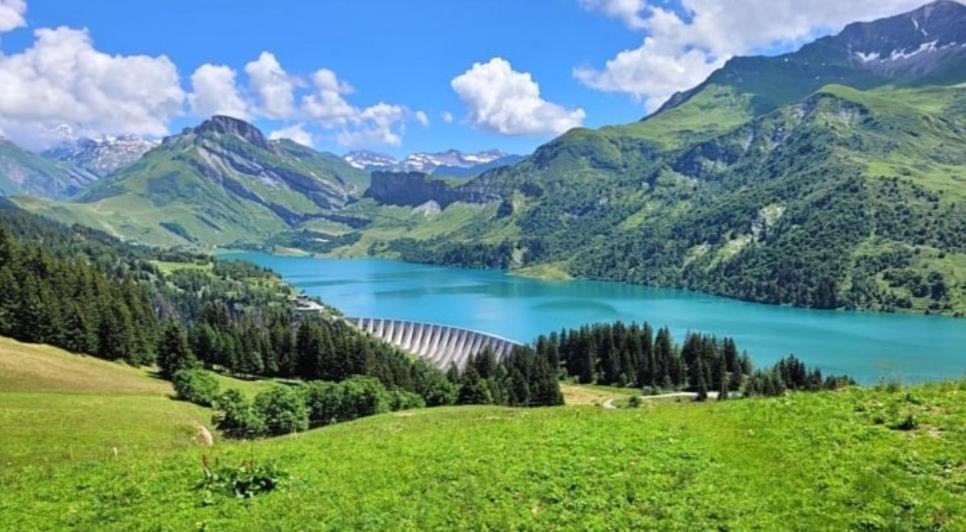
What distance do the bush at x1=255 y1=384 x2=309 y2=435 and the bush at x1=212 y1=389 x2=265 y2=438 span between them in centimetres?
122

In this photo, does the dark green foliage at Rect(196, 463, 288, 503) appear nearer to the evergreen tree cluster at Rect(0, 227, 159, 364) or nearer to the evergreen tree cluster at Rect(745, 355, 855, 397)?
the evergreen tree cluster at Rect(0, 227, 159, 364)

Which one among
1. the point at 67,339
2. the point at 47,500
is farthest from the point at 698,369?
the point at 47,500

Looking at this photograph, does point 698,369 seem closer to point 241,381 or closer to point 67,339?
point 241,381

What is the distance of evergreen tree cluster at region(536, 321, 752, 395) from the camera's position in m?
133

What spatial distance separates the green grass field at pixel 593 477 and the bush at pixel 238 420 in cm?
3064

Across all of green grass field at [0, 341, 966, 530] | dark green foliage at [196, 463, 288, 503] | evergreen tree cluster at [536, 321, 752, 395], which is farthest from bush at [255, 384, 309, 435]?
evergreen tree cluster at [536, 321, 752, 395]

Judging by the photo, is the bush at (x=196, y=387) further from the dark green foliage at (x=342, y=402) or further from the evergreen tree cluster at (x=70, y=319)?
the evergreen tree cluster at (x=70, y=319)

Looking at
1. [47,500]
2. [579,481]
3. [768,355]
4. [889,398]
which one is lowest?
[768,355]

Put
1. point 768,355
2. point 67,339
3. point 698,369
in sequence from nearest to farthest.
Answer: point 67,339
point 698,369
point 768,355

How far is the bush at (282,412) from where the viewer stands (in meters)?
63.5

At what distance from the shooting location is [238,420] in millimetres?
58094

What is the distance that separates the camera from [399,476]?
21.1m

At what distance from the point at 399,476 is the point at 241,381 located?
84620mm

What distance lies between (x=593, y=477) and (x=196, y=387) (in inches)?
2307
